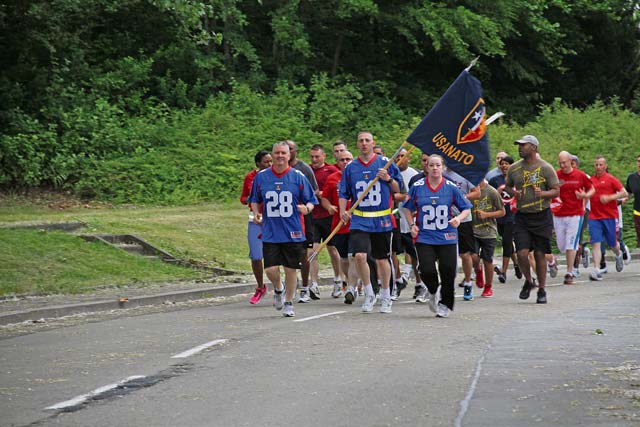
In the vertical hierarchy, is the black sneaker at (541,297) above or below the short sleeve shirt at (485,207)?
below

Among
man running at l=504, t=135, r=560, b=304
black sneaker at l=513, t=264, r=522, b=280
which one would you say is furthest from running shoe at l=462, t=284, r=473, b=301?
black sneaker at l=513, t=264, r=522, b=280

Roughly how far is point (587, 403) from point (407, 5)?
31918 mm

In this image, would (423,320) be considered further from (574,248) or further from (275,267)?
(574,248)

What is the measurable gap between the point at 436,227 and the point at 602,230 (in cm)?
832

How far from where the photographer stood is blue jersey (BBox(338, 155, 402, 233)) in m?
15.4

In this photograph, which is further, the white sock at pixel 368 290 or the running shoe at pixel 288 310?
the white sock at pixel 368 290

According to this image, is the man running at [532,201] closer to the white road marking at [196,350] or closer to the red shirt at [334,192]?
the red shirt at [334,192]

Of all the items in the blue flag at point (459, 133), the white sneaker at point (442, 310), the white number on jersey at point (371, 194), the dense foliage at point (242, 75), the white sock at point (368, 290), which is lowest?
the white sneaker at point (442, 310)

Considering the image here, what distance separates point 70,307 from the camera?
1619 centimetres

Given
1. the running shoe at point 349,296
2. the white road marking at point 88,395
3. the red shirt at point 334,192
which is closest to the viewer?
the white road marking at point 88,395

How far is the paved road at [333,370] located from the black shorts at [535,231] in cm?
131

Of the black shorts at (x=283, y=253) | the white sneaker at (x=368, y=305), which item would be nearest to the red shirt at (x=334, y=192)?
the white sneaker at (x=368, y=305)

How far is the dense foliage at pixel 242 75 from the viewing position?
31.1m

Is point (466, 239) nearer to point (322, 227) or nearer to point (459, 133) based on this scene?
point (459, 133)
